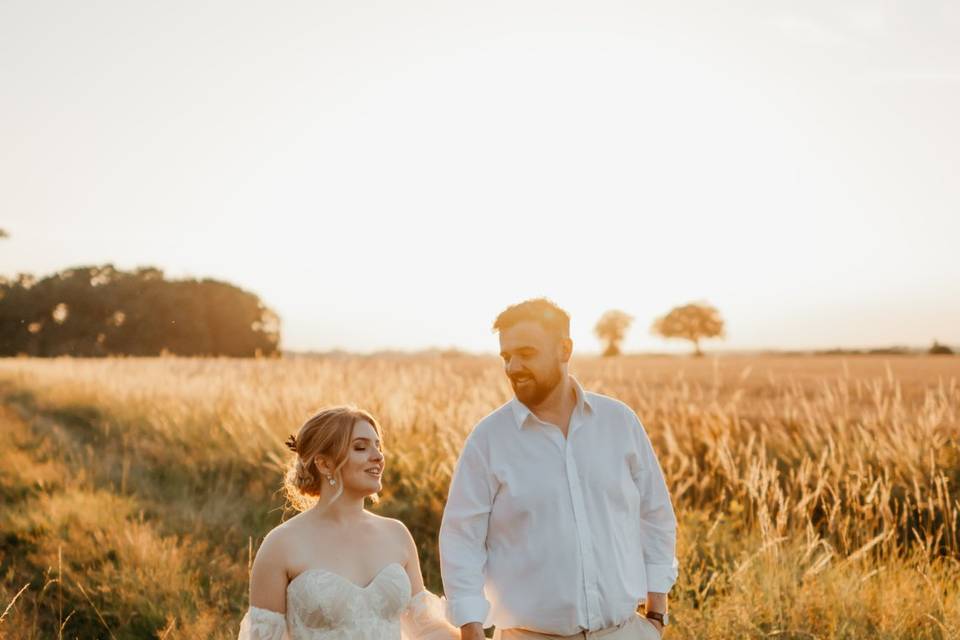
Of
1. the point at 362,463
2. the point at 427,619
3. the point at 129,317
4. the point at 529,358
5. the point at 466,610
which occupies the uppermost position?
the point at 129,317

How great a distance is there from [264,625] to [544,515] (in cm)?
114

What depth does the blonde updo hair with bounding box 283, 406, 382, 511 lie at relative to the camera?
3.69 metres

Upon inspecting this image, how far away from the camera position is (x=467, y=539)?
11.6 ft

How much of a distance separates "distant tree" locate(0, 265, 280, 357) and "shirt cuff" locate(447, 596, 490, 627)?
169 ft

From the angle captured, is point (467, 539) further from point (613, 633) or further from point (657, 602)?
point (657, 602)

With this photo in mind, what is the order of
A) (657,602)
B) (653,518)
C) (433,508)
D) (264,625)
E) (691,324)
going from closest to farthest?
(264,625) < (657,602) < (653,518) < (433,508) < (691,324)

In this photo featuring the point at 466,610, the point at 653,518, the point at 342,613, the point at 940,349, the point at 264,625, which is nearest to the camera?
the point at 466,610

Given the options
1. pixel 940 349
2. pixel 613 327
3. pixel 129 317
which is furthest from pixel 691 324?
pixel 129 317

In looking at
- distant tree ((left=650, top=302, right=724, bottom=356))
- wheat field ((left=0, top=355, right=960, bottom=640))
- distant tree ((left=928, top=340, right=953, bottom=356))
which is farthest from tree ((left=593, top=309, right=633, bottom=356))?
wheat field ((left=0, top=355, right=960, bottom=640))

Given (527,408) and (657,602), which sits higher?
(527,408)

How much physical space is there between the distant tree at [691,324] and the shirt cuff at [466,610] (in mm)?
86926

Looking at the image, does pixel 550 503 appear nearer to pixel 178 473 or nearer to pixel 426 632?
pixel 426 632

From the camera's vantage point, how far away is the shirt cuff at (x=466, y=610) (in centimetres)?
338

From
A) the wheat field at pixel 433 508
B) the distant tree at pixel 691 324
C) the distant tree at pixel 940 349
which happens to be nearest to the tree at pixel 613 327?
the distant tree at pixel 691 324
